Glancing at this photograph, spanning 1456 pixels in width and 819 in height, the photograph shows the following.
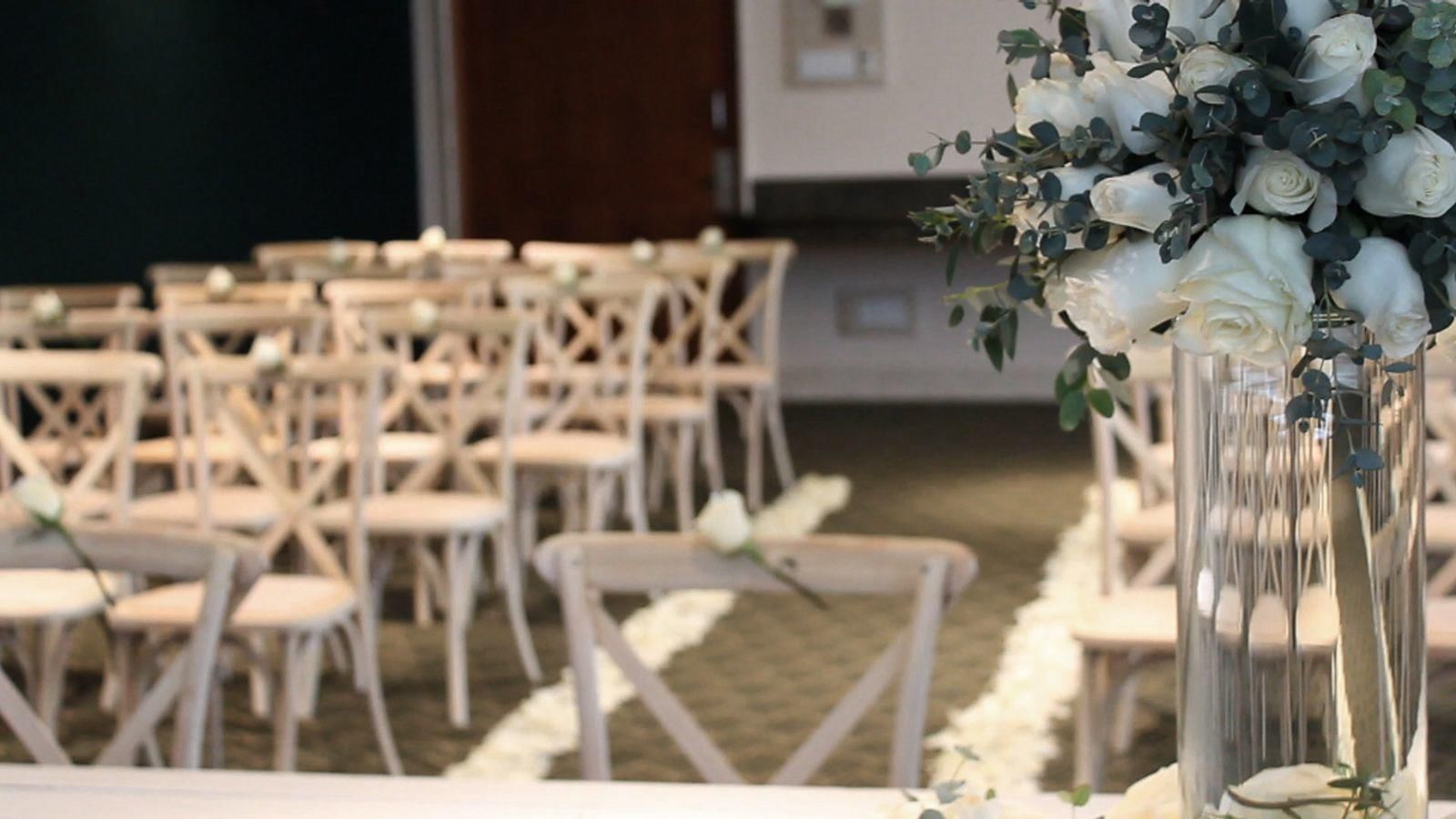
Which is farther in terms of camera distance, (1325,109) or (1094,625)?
(1094,625)

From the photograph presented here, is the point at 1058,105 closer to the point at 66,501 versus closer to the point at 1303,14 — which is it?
the point at 1303,14

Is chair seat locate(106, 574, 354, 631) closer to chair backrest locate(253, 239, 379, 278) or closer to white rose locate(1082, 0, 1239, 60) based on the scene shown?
white rose locate(1082, 0, 1239, 60)

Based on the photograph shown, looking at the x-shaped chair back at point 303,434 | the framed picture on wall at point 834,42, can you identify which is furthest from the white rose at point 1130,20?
the framed picture on wall at point 834,42

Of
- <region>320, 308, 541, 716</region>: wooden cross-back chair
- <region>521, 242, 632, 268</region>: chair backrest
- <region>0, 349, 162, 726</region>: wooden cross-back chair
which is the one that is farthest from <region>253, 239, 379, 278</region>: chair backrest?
<region>0, 349, 162, 726</region>: wooden cross-back chair

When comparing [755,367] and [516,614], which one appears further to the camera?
[755,367]

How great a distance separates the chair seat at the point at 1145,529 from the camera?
362 centimetres

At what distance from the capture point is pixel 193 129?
848 cm

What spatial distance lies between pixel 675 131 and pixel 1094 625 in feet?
24.0

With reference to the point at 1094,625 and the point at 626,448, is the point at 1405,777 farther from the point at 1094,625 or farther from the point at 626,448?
the point at 626,448

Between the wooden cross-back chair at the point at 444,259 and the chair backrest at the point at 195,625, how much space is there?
438 centimetres

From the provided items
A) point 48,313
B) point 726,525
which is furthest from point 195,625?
point 48,313

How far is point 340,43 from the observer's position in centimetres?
991

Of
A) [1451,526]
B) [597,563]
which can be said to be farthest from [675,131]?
[597,563]

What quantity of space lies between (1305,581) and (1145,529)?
8.63 ft
